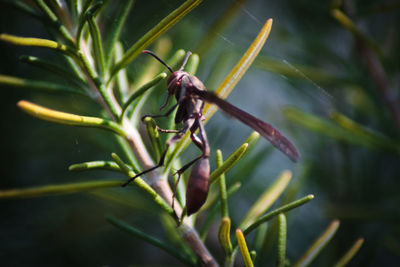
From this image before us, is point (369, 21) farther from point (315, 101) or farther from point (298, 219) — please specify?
point (298, 219)

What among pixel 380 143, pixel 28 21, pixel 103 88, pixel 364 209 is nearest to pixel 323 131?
pixel 380 143

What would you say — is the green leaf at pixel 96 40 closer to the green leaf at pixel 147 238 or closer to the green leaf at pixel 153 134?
the green leaf at pixel 153 134

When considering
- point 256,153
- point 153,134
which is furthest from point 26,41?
point 256,153

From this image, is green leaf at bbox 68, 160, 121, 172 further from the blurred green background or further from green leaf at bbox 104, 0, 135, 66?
the blurred green background

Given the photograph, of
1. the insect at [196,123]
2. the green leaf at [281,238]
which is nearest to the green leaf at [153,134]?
the insect at [196,123]

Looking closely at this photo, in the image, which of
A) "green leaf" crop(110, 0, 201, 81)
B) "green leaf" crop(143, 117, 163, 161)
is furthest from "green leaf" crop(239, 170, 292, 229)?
"green leaf" crop(110, 0, 201, 81)
